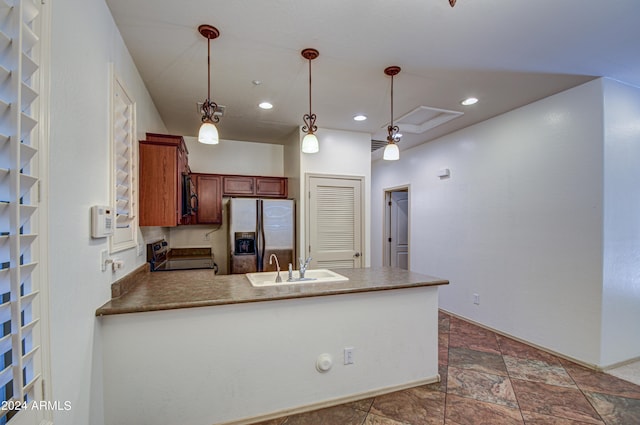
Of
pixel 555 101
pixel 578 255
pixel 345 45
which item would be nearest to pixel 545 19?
pixel 345 45

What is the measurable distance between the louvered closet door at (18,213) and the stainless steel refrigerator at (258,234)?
282 cm

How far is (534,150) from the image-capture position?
3236 millimetres

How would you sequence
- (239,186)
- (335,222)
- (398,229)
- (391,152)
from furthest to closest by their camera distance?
(398,229) → (239,186) → (335,222) → (391,152)

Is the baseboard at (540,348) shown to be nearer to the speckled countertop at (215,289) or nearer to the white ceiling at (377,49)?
the speckled countertop at (215,289)

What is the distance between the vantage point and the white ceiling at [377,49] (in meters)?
1.80

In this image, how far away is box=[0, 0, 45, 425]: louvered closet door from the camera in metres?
0.82

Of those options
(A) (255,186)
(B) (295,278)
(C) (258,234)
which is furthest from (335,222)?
(B) (295,278)

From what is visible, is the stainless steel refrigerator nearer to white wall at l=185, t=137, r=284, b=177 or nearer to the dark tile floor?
white wall at l=185, t=137, r=284, b=177

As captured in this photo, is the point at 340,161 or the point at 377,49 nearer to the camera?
the point at 377,49

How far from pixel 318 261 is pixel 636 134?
12.1ft

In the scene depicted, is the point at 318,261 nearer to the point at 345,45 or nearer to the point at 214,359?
the point at 214,359

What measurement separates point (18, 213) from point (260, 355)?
1.60 m

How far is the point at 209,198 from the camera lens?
425cm

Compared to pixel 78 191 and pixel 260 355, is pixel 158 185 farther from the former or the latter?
pixel 260 355
